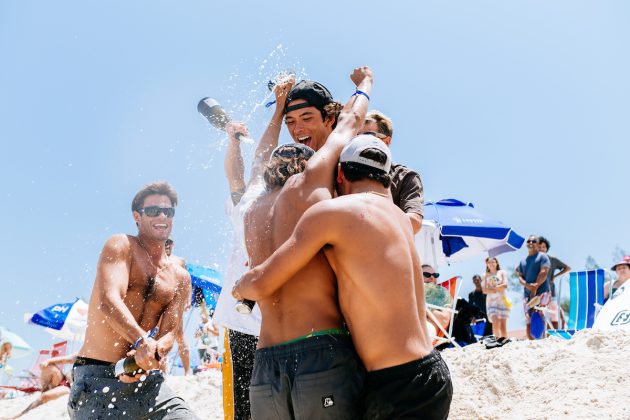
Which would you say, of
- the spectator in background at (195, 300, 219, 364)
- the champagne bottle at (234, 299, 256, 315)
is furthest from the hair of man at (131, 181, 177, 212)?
the spectator in background at (195, 300, 219, 364)

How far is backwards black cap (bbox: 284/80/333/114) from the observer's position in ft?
11.0

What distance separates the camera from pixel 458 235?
9500mm

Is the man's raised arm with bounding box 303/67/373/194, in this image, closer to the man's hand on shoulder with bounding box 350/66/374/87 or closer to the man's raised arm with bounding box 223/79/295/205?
the man's hand on shoulder with bounding box 350/66/374/87

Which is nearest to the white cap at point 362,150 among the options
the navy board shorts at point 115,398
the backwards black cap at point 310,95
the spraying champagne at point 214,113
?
the backwards black cap at point 310,95

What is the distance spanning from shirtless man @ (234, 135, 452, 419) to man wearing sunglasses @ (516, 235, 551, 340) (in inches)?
301

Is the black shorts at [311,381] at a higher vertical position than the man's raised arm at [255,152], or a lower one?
lower

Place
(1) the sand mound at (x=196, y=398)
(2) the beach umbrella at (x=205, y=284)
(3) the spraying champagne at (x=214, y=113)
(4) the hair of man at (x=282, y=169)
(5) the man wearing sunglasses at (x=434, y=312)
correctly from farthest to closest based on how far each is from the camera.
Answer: (2) the beach umbrella at (x=205, y=284) < (5) the man wearing sunglasses at (x=434, y=312) < (1) the sand mound at (x=196, y=398) < (3) the spraying champagne at (x=214, y=113) < (4) the hair of man at (x=282, y=169)

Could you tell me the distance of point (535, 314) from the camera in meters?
9.38

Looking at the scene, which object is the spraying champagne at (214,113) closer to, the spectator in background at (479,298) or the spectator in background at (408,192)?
the spectator in background at (408,192)

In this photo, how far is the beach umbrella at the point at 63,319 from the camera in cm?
1320

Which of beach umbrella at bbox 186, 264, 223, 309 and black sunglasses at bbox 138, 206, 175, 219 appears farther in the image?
beach umbrella at bbox 186, 264, 223, 309

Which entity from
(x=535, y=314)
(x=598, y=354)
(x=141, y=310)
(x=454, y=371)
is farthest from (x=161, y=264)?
(x=535, y=314)

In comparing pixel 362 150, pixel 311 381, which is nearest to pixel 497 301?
pixel 362 150

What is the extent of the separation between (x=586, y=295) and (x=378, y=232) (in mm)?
8360
